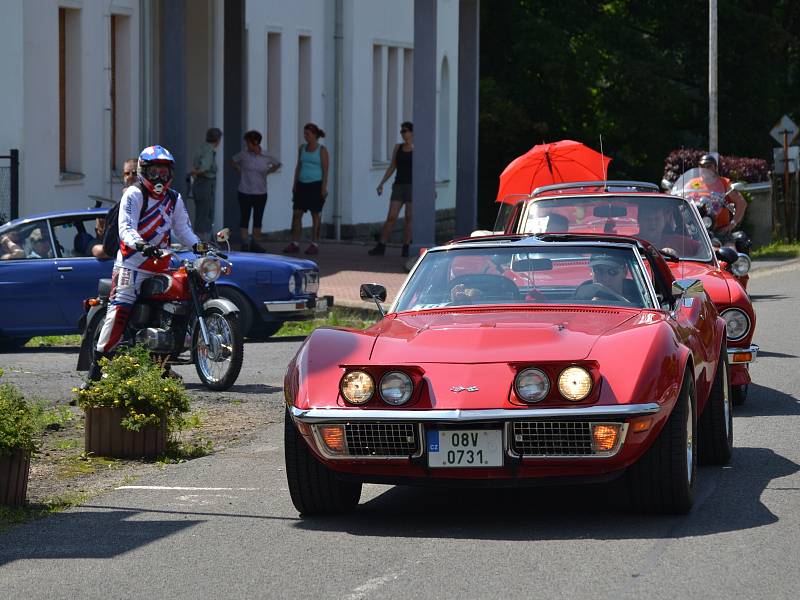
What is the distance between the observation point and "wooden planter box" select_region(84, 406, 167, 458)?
34.1 ft

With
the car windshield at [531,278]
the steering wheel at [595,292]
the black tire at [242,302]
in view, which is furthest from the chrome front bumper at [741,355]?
the black tire at [242,302]

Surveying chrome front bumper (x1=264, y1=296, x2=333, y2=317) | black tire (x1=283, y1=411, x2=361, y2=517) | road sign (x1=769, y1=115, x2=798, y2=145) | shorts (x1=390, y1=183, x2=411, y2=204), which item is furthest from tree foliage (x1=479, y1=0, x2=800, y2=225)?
black tire (x1=283, y1=411, x2=361, y2=517)

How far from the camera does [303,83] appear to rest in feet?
108

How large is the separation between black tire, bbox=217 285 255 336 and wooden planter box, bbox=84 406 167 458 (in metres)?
6.69

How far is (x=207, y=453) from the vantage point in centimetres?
1070

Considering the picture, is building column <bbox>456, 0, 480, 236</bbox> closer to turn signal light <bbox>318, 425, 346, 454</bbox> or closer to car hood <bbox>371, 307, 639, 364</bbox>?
car hood <bbox>371, 307, 639, 364</bbox>

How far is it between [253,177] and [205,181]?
71 cm

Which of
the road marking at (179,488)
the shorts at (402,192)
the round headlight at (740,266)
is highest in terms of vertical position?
the shorts at (402,192)

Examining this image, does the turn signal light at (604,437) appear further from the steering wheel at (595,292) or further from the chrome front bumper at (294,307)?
the chrome front bumper at (294,307)

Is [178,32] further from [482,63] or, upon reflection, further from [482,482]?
[482,63]

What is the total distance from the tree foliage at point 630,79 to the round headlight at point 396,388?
4202 centimetres

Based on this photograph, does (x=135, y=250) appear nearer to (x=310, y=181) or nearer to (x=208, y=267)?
(x=208, y=267)

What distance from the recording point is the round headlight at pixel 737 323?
12.2 meters

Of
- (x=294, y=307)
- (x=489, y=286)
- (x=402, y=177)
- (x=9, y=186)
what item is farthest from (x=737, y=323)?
(x=402, y=177)
